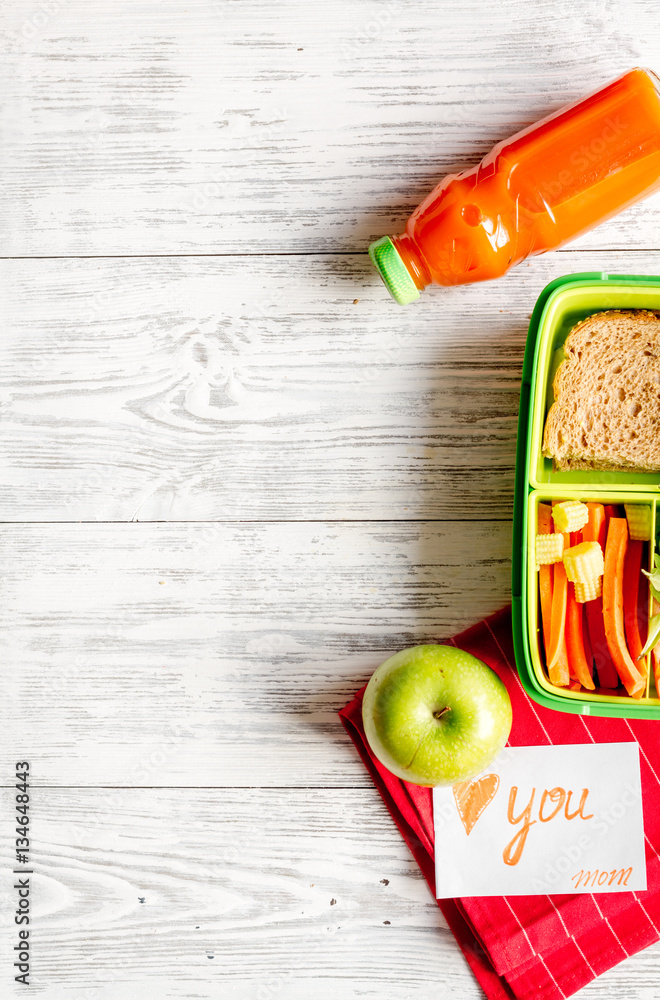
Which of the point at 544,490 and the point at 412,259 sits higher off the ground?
the point at 412,259

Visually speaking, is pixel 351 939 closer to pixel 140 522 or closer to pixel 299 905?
pixel 299 905

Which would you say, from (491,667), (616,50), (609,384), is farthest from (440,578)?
(616,50)

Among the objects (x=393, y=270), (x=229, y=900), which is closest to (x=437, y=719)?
(x=229, y=900)

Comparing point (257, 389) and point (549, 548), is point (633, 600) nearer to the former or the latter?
point (549, 548)

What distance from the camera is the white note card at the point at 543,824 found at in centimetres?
86

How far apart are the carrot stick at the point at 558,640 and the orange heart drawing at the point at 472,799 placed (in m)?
0.17

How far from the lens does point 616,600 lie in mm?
811

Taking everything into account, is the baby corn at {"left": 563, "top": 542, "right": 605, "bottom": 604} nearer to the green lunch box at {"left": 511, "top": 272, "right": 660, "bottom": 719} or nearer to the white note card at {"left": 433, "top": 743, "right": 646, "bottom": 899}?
the green lunch box at {"left": 511, "top": 272, "right": 660, "bottom": 719}

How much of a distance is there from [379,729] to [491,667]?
169mm

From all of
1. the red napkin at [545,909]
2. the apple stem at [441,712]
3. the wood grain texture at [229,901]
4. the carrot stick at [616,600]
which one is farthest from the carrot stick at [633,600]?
the wood grain texture at [229,901]

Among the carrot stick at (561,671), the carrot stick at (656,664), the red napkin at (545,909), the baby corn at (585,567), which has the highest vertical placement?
the baby corn at (585,567)

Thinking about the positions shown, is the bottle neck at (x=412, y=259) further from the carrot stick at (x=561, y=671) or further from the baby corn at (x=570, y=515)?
the carrot stick at (x=561, y=671)

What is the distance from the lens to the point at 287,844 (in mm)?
900

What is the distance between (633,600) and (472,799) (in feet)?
1.01
